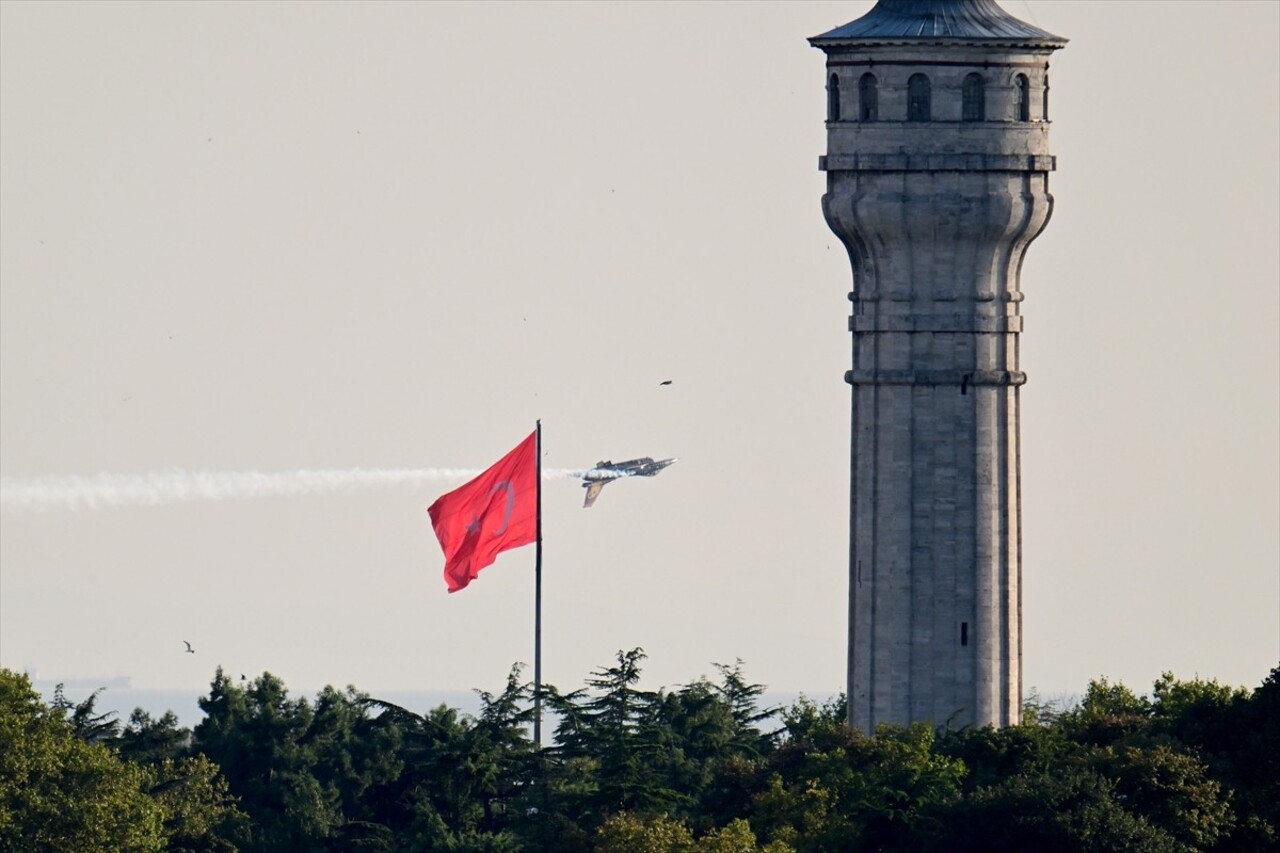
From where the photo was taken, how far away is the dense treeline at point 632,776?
15088cm

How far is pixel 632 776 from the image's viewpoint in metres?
164

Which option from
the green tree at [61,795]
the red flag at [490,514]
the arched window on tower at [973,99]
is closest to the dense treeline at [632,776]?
the green tree at [61,795]

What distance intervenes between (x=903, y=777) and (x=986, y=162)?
1163 inches

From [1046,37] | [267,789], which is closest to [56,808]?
[267,789]

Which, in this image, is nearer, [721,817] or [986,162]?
[721,817]

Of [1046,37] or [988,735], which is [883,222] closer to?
[1046,37]

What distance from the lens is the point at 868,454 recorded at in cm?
18100

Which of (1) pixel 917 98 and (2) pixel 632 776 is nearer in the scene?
(2) pixel 632 776

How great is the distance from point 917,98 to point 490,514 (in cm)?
2569

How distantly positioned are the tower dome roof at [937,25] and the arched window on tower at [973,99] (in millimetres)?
1908

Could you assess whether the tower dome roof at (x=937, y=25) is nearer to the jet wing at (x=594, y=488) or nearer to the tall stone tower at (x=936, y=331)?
the tall stone tower at (x=936, y=331)

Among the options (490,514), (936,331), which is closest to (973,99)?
(936,331)

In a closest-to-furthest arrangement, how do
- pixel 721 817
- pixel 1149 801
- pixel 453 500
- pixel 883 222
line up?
1. pixel 1149 801
2. pixel 721 817
3. pixel 883 222
4. pixel 453 500

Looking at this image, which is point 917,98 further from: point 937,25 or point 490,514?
point 490,514
